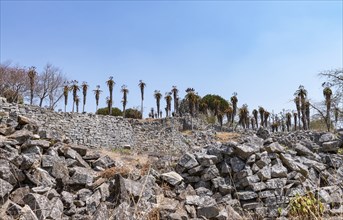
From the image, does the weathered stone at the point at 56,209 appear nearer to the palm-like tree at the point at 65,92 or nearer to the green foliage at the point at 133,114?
the palm-like tree at the point at 65,92

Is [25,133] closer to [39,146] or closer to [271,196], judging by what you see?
[39,146]

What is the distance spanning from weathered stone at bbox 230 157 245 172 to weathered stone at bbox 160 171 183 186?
1499 millimetres

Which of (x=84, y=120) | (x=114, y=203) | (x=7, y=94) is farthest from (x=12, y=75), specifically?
(x=114, y=203)

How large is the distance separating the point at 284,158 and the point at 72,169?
19.1ft

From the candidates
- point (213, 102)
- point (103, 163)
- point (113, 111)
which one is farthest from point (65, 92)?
point (103, 163)

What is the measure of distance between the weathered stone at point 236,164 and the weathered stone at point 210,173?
1.53ft

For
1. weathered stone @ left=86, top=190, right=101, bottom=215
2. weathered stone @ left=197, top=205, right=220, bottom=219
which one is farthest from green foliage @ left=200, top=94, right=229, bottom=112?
weathered stone @ left=86, top=190, right=101, bottom=215

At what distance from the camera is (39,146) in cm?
852

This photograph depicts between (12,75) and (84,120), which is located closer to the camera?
(84,120)

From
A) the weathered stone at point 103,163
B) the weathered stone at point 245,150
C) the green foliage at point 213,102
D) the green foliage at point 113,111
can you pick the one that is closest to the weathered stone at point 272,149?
the weathered stone at point 245,150

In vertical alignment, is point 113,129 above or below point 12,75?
below

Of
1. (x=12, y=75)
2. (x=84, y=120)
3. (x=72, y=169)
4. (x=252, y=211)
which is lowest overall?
(x=252, y=211)

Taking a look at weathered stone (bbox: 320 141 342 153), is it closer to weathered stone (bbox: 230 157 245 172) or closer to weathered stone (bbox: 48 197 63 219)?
weathered stone (bbox: 230 157 245 172)

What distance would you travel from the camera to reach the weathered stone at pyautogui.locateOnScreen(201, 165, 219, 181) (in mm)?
9000
